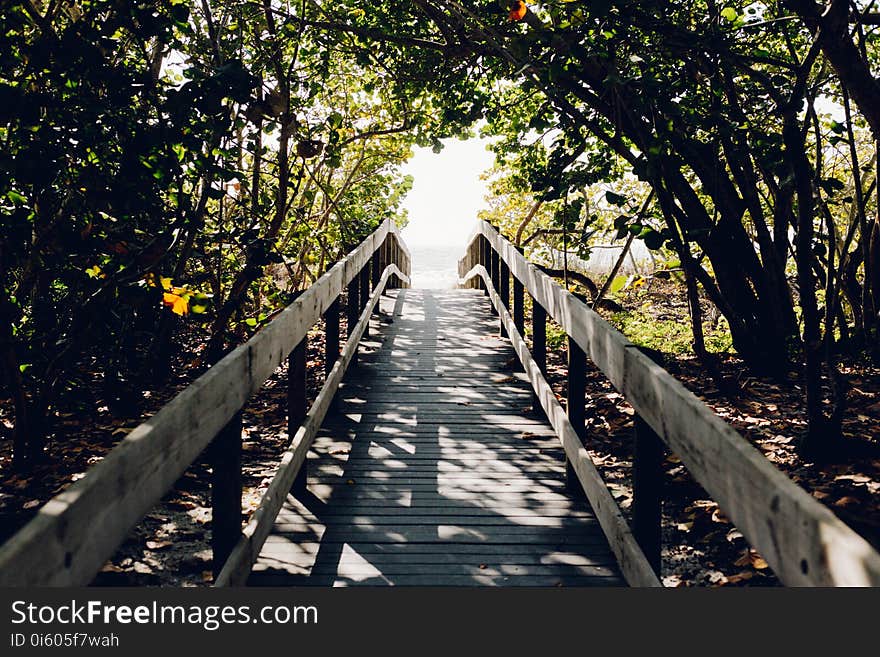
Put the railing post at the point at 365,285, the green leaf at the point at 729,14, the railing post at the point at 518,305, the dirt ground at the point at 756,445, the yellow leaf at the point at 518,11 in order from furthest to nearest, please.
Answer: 1. the railing post at the point at 365,285
2. the railing post at the point at 518,305
3. the green leaf at the point at 729,14
4. the yellow leaf at the point at 518,11
5. the dirt ground at the point at 756,445

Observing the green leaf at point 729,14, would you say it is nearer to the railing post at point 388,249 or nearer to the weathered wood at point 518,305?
the weathered wood at point 518,305

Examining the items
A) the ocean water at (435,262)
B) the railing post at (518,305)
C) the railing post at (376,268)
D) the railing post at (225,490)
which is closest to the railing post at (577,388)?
the railing post at (225,490)

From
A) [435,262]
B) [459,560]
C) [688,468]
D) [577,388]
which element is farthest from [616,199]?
[435,262]

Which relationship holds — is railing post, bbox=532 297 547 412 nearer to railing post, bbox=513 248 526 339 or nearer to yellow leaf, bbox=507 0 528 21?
railing post, bbox=513 248 526 339

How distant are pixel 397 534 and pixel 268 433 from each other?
124 inches

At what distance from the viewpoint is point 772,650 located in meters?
1.96

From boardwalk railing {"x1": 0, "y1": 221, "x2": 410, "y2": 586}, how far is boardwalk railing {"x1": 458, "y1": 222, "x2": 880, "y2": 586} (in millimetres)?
1345

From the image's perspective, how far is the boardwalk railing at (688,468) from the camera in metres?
1.52

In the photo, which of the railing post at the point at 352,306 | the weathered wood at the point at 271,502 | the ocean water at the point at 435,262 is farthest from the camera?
the ocean water at the point at 435,262

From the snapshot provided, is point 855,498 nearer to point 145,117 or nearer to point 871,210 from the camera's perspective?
point 145,117

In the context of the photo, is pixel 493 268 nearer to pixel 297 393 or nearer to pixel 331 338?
pixel 331 338

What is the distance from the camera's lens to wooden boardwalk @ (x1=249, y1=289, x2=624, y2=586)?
3.47 metres

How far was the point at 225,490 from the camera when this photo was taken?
2.77 meters

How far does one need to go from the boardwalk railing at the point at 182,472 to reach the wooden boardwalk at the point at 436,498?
1.07ft
